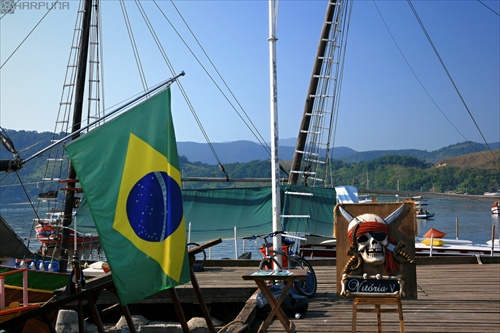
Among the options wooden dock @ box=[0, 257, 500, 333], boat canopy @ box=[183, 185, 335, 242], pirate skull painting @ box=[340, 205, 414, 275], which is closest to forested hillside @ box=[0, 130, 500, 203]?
boat canopy @ box=[183, 185, 335, 242]

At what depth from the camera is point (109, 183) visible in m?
5.47

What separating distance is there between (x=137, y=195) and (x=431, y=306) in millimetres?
5241

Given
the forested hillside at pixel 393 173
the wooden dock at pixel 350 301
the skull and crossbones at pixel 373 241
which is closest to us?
the skull and crossbones at pixel 373 241

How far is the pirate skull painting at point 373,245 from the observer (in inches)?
301

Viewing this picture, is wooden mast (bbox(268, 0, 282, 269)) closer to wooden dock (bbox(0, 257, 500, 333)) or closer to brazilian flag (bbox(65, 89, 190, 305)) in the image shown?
wooden dock (bbox(0, 257, 500, 333))

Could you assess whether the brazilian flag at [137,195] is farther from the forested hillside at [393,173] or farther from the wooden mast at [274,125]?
the forested hillside at [393,173]

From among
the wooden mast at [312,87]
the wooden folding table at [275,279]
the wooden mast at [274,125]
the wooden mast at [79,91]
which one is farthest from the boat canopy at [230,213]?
the wooden folding table at [275,279]

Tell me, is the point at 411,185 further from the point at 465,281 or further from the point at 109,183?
the point at 109,183

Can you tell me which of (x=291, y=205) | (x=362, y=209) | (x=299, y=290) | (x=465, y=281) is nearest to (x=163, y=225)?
(x=362, y=209)

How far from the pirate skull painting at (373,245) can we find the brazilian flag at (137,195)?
92.2 inches

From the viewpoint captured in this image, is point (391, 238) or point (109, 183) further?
point (391, 238)

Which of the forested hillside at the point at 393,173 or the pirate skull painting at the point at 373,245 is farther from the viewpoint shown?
the forested hillside at the point at 393,173

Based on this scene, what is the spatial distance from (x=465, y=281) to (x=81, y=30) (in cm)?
1379

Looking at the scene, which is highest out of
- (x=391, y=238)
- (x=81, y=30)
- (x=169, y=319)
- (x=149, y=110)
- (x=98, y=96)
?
(x=81, y=30)
